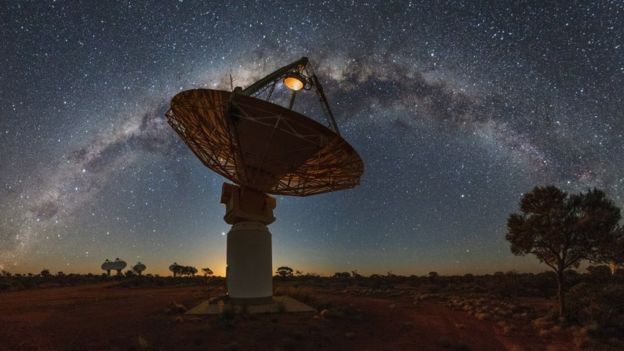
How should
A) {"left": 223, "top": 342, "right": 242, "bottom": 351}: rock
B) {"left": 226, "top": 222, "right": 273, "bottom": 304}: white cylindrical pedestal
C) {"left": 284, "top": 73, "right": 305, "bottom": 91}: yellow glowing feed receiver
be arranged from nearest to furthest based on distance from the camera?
{"left": 223, "top": 342, "right": 242, "bottom": 351}: rock
{"left": 284, "top": 73, "right": 305, "bottom": 91}: yellow glowing feed receiver
{"left": 226, "top": 222, "right": 273, "bottom": 304}: white cylindrical pedestal

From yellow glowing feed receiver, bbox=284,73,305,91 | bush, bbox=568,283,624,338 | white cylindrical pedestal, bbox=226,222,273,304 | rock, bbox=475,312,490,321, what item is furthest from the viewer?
white cylindrical pedestal, bbox=226,222,273,304

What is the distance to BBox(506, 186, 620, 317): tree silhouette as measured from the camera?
18.3 metres

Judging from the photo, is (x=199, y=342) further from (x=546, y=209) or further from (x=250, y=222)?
(x=546, y=209)

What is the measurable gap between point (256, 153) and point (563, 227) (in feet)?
50.9

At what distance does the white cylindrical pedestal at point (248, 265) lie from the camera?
1892 centimetres

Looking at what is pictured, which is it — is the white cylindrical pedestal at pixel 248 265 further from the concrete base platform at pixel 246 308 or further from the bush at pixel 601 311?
the bush at pixel 601 311

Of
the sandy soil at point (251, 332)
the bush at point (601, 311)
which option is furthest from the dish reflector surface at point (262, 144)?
the bush at point (601, 311)

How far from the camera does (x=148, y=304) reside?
21.7m

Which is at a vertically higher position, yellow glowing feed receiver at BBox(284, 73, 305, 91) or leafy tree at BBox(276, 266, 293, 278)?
yellow glowing feed receiver at BBox(284, 73, 305, 91)

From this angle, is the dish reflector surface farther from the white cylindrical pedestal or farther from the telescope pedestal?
the white cylindrical pedestal

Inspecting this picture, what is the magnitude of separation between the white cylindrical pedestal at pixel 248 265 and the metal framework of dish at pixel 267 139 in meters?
2.45

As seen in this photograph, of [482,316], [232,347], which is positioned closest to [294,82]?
[232,347]

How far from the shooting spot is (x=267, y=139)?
18.0 metres

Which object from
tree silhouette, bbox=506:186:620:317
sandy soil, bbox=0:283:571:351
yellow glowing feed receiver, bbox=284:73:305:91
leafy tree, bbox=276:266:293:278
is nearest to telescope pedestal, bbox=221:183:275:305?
sandy soil, bbox=0:283:571:351
